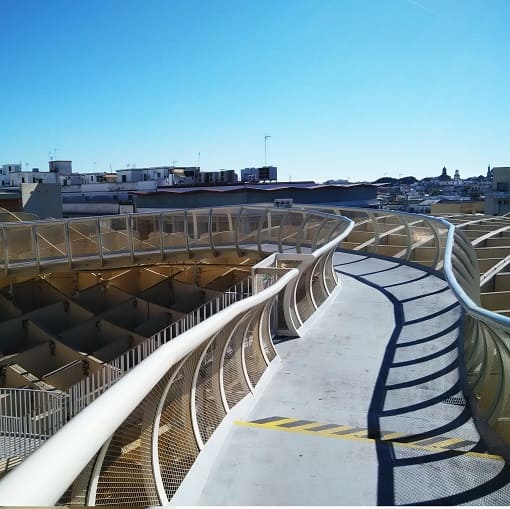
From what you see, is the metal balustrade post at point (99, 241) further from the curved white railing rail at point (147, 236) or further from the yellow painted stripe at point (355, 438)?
the yellow painted stripe at point (355, 438)

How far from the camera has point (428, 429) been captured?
546 centimetres

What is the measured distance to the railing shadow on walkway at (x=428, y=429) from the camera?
168 inches

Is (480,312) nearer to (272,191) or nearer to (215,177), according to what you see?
(272,191)

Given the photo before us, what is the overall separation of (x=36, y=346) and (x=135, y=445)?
13.7 meters

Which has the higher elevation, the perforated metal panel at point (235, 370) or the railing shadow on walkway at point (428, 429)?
the perforated metal panel at point (235, 370)

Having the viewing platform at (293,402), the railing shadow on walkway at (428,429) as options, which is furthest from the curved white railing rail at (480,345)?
the railing shadow on walkway at (428,429)

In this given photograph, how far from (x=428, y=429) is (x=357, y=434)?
0.71 metres

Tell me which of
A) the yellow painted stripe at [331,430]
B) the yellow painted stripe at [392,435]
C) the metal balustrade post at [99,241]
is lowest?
the yellow painted stripe at [392,435]

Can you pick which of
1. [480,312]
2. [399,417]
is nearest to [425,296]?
[399,417]

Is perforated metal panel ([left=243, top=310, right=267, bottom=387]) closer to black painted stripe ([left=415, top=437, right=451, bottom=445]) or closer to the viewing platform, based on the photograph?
the viewing platform

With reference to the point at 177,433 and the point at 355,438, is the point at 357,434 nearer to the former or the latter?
the point at 355,438

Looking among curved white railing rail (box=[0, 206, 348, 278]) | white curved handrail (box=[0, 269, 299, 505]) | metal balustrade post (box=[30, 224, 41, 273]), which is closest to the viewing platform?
white curved handrail (box=[0, 269, 299, 505])

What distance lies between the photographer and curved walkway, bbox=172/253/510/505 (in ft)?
14.1

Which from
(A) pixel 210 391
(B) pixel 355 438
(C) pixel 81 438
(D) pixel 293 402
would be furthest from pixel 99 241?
(C) pixel 81 438
